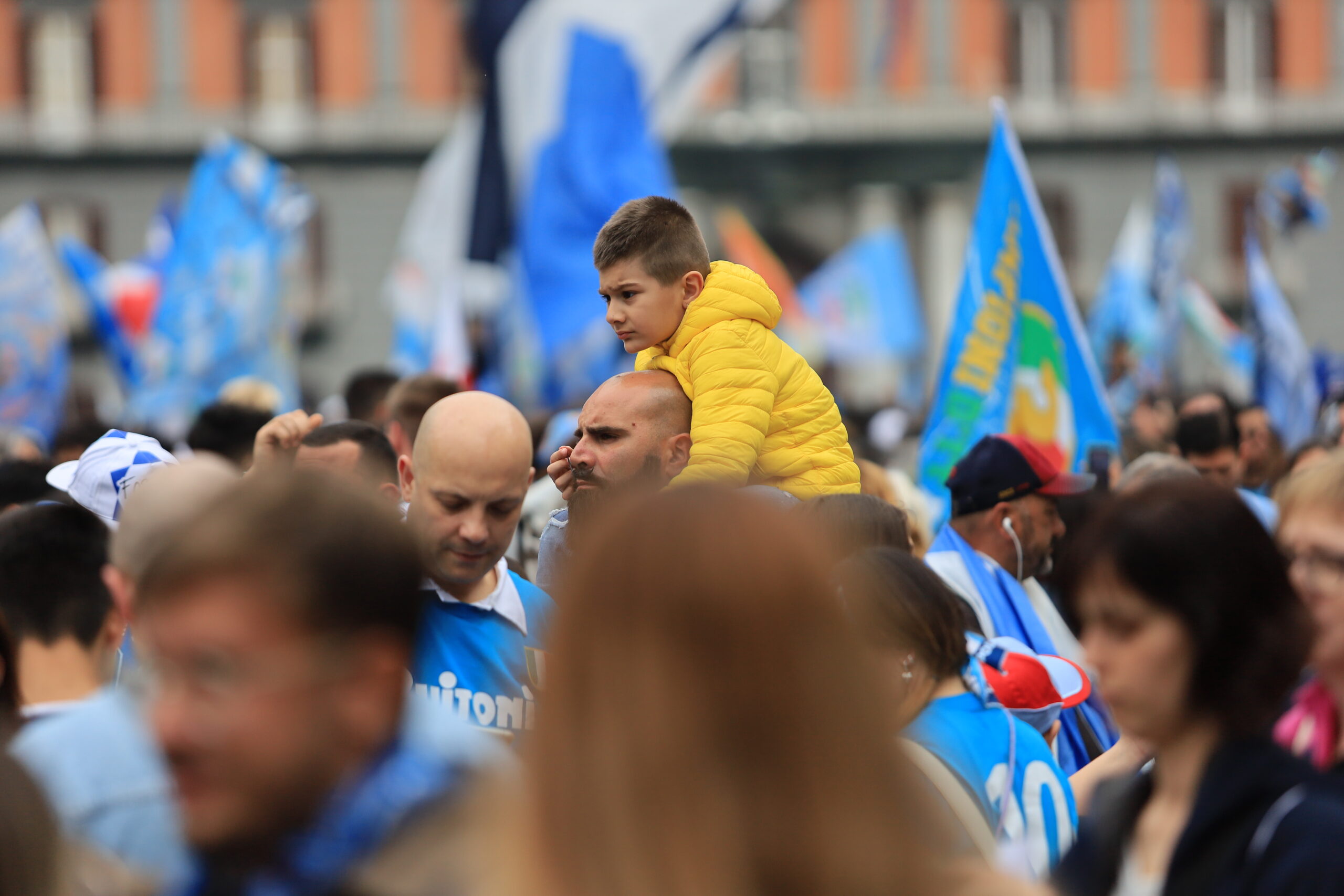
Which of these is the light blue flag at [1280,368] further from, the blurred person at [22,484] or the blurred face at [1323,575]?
the blurred face at [1323,575]

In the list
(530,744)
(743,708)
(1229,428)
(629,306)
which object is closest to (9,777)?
(530,744)

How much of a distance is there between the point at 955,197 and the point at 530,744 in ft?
119

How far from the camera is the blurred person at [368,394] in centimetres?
754

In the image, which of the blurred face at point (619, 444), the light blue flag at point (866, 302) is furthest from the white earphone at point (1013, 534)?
the light blue flag at point (866, 302)

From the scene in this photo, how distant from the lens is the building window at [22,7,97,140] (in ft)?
118

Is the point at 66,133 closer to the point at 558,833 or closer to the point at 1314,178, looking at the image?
the point at 1314,178

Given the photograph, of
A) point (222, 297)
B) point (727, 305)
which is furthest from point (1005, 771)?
point (222, 297)

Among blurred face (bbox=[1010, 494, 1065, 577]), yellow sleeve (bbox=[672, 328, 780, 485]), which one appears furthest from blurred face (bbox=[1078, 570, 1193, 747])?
blurred face (bbox=[1010, 494, 1065, 577])

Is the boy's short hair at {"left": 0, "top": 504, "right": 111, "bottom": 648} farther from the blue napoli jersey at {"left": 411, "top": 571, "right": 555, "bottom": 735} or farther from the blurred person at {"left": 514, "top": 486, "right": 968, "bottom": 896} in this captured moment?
the blurred person at {"left": 514, "top": 486, "right": 968, "bottom": 896}

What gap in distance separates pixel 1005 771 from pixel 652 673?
69.5 inches

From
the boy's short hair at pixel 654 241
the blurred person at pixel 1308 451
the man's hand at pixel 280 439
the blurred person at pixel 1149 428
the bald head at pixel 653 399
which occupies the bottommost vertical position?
the blurred person at pixel 1149 428

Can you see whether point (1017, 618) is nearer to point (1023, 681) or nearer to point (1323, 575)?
point (1023, 681)

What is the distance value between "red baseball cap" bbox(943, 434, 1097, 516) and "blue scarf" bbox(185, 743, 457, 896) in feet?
10.2

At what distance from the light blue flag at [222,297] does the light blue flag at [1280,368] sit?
6.42m
